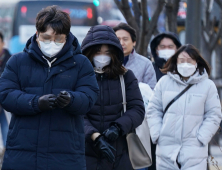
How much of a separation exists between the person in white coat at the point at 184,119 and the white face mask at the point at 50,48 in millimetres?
1777

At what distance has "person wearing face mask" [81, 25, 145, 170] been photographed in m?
4.02

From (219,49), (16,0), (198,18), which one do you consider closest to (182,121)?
(198,18)

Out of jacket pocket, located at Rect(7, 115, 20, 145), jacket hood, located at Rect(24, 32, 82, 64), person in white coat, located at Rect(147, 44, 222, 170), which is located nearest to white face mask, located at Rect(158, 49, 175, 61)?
person in white coat, located at Rect(147, 44, 222, 170)

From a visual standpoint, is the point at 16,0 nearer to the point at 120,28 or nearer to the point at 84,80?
the point at 120,28

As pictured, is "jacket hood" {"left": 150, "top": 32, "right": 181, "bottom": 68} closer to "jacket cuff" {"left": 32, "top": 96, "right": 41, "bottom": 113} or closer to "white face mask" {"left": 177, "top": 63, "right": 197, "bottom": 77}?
"white face mask" {"left": 177, "top": 63, "right": 197, "bottom": 77}

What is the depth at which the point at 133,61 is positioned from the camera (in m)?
5.43

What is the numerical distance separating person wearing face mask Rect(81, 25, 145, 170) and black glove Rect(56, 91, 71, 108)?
0.83m

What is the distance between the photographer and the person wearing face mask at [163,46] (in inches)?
247

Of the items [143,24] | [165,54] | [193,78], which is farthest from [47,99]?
[143,24]

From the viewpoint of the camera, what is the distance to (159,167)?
16.1 feet

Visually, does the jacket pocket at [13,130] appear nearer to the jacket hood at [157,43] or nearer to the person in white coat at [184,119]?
the person in white coat at [184,119]

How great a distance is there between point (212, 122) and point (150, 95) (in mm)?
724

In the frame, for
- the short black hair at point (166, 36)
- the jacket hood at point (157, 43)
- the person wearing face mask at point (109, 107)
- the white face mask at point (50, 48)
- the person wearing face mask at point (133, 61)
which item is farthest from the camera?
the short black hair at point (166, 36)

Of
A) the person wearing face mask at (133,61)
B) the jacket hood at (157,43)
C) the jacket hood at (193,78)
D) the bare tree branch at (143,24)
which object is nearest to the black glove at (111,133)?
the jacket hood at (193,78)
